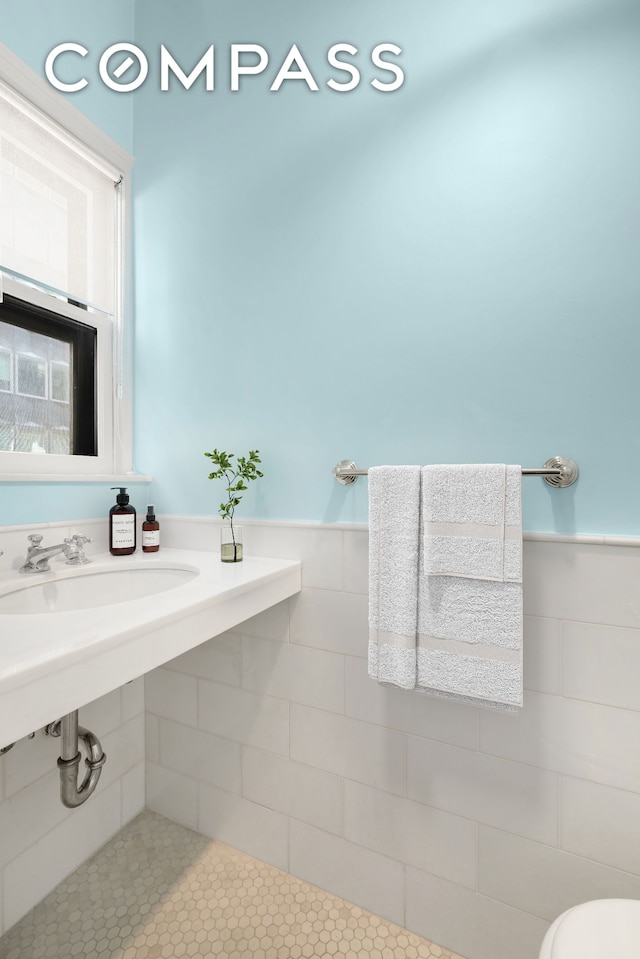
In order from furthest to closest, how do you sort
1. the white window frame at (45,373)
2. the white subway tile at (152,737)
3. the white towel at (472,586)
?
the white subway tile at (152,737) < the white window frame at (45,373) < the white towel at (472,586)

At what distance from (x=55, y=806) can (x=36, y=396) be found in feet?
3.62

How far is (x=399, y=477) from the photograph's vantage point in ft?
3.29

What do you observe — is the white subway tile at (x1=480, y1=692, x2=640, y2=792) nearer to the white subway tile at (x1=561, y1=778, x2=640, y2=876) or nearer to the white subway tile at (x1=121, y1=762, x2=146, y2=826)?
the white subway tile at (x1=561, y1=778, x2=640, y2=876)

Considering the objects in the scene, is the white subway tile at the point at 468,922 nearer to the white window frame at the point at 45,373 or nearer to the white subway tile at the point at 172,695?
the white subway tile at the point at 172,695

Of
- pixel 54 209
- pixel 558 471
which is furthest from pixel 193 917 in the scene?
pixel 54 209

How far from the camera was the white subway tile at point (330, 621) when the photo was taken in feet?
3.81

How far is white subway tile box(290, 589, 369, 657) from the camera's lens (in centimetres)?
116

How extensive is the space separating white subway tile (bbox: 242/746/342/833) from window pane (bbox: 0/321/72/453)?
1054 millimetres

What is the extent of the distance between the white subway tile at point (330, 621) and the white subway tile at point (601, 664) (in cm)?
46

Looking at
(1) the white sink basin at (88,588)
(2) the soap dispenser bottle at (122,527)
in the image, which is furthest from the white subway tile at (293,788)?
(2) the soap dispenser bottle at (122,527)

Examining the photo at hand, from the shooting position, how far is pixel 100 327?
4.76 ft

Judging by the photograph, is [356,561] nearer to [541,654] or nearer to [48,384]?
[541,654]

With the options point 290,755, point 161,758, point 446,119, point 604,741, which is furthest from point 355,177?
point 161,758

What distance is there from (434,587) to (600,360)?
58cm
